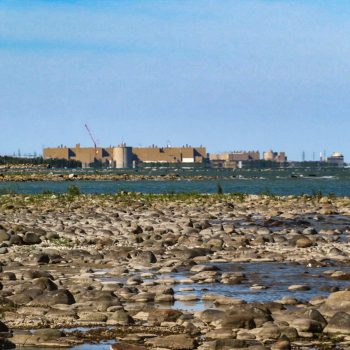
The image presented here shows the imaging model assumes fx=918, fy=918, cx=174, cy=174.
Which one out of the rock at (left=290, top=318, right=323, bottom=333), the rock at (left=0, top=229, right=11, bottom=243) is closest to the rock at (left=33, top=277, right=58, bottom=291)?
the rock at (left=290, top=318, right=323, bottom=333)

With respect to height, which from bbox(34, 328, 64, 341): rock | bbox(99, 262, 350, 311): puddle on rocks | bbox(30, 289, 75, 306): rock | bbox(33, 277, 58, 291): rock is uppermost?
bbox(33, 277, 58, 291): rock

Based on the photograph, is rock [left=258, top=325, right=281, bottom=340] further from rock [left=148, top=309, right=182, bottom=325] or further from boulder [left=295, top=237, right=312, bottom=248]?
boulder [left=295, top=237, right=312, bottom=248]

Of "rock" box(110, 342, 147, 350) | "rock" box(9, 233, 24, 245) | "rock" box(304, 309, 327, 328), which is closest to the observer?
"rock" box(110, 342, 147, 350)

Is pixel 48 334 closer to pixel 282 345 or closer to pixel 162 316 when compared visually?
pixel 162 316

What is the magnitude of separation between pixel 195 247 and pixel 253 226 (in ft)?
21.7

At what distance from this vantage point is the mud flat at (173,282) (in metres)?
10.2

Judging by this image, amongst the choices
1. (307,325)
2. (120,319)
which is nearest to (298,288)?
(307,325)

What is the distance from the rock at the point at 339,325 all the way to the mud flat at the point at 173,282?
0.5 inches

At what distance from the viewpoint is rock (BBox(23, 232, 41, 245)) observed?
67.8 ft

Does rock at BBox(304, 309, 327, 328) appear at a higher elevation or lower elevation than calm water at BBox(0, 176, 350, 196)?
higher

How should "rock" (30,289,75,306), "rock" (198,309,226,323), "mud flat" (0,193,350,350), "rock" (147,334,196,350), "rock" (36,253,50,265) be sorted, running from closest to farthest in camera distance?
"rock" (147,334,196,350) < "mud flat" (0,193,350,350) < "rock" (198,309,226,323) < "rock" (30,289,75,306) < "rock" (36,253,50,265)

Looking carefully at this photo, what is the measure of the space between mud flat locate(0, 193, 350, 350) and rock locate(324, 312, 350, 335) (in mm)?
13

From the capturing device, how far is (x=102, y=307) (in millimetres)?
11961

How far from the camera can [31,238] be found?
20.8 metres
